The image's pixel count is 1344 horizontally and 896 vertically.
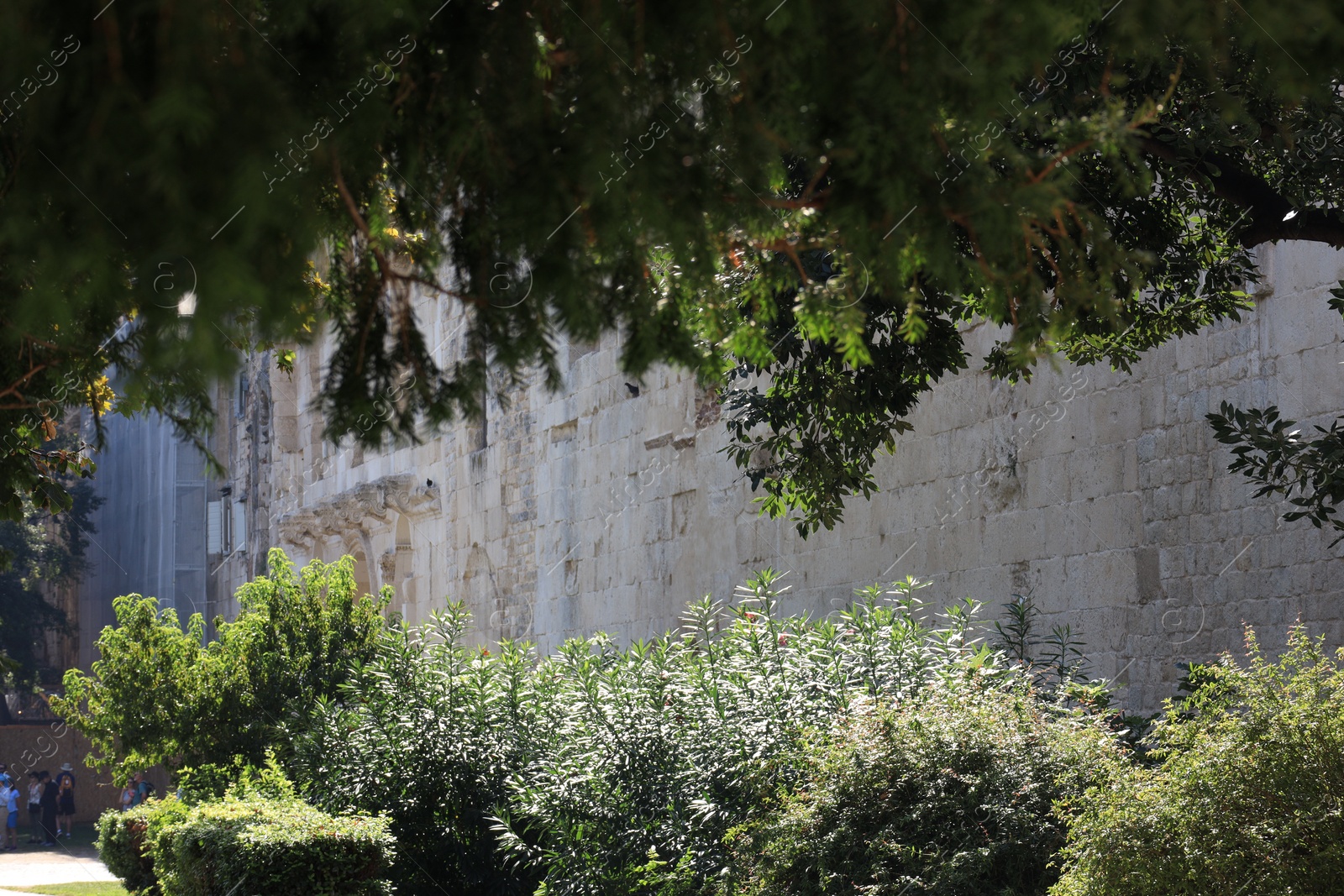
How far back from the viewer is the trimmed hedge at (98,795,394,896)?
584cm

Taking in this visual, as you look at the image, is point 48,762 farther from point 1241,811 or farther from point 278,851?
point 1241,811

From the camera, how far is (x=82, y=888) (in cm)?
1308

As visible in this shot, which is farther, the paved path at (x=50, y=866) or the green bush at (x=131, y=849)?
the paved path at (x=50, y=866)

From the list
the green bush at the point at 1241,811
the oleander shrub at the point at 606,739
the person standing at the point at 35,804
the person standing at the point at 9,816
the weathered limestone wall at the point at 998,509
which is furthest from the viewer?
the person standing at the point at 35,804

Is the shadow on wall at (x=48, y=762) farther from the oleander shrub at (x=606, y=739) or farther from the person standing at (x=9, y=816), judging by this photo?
the oleander shrub at (x=606, y=739)

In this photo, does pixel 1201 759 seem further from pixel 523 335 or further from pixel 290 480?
pixel 290 480

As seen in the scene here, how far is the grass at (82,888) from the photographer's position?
40.6 feet

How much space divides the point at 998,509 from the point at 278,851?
499 centimetres

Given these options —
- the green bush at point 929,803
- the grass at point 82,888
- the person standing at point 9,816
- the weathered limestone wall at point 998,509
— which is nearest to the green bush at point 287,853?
the green bush at point 929,803

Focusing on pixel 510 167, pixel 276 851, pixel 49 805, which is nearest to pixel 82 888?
pixel 276 851

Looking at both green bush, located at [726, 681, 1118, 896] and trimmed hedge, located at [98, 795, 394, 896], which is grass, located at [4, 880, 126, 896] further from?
green bush, located at [726, 681, 1118, 896]

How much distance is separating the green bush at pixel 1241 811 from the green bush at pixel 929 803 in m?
0.57

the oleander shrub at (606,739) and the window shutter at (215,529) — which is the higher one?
the window shutter at (215,529)

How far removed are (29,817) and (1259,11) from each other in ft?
93.7
